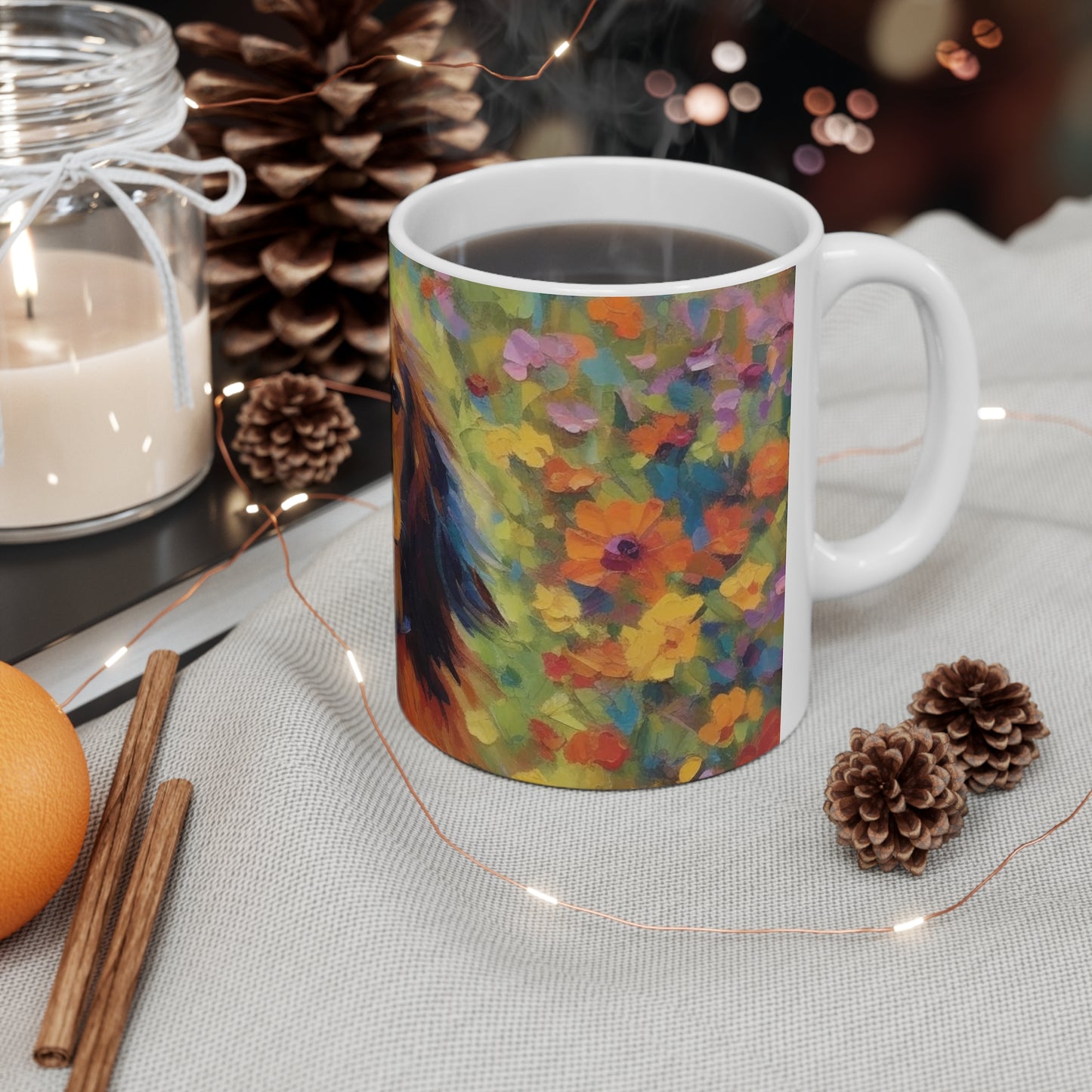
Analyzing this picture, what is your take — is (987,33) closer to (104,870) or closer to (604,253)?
(604,253)

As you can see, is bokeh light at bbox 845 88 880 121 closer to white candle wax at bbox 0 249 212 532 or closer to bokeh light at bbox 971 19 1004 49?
bokeh light at bbox 971 19 1004 49

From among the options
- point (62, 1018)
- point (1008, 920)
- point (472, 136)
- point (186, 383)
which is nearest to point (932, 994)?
point (1008, 920)

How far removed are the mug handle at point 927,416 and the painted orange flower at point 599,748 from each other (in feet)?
0.39

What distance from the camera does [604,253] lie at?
0.58 meters

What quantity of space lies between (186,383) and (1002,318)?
1.86ft

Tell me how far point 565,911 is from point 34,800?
0.19 m

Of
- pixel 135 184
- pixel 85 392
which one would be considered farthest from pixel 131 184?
pixel 85 392

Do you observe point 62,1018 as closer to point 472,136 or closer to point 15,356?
point 15,356

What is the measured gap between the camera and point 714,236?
0.57m

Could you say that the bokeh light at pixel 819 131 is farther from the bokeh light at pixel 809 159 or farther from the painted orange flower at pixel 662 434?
the painted orange flower at pixel 662 434

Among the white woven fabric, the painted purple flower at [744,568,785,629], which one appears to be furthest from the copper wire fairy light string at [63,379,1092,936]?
the painted purple flower at [744,568,785,629]

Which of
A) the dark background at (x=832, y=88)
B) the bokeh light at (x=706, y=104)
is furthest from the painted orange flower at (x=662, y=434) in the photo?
the bokeh light at (x=706, y=104)

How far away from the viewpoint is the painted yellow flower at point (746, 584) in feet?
1.67

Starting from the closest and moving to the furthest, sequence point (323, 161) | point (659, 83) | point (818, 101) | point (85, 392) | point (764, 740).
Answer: point (764, 740) < point (85, 392) < point (323, 161) < point (659, 83) < point (818, 101)
